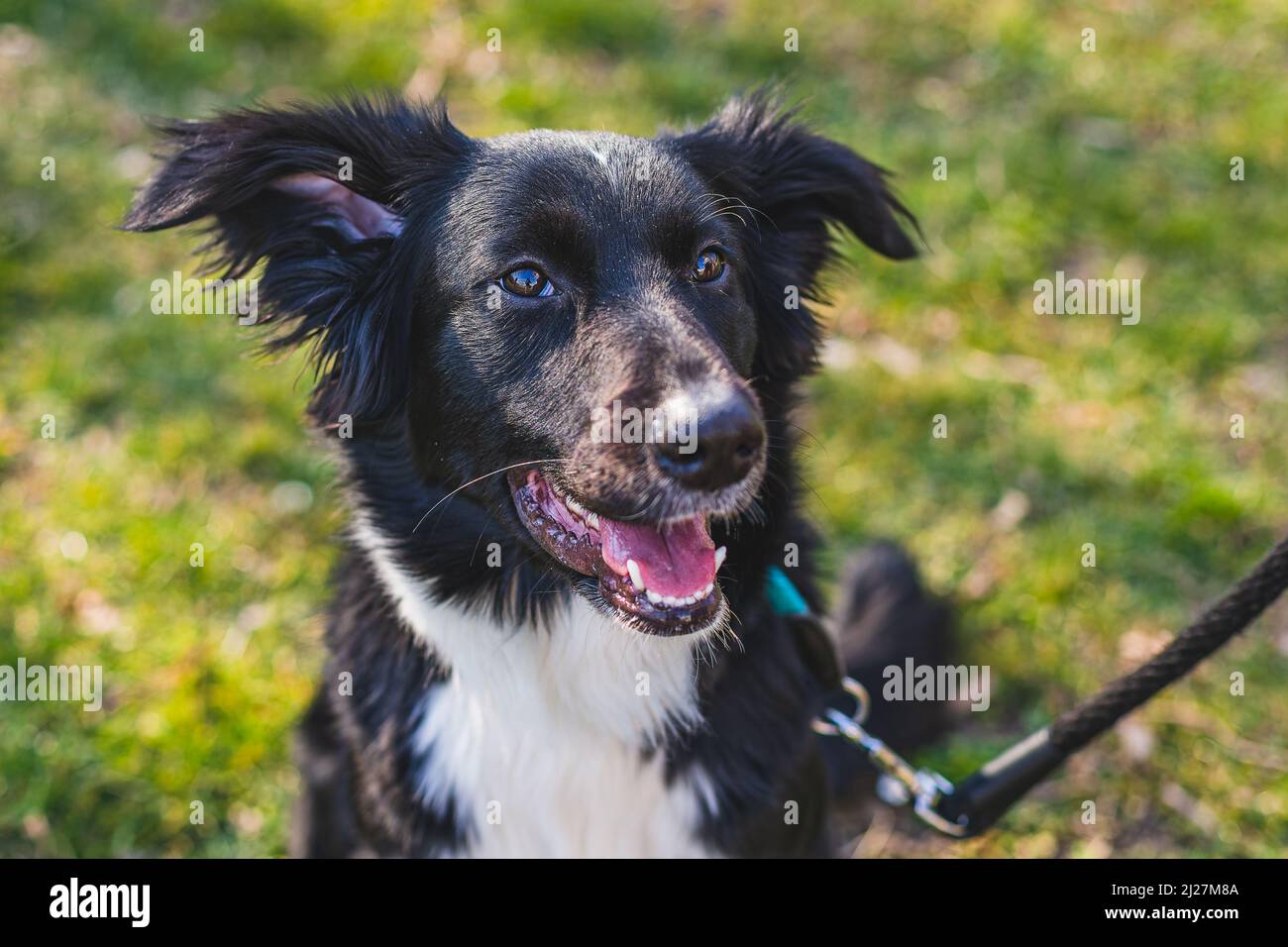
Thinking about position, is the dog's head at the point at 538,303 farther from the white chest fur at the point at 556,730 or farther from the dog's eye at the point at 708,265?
the white chest fur at the point at 556,730

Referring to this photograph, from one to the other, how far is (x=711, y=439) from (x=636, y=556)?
0.38 meters

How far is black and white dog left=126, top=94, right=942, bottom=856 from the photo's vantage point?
7.91ft

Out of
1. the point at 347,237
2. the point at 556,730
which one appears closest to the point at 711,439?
the point at 556,730

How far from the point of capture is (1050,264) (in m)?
5.12

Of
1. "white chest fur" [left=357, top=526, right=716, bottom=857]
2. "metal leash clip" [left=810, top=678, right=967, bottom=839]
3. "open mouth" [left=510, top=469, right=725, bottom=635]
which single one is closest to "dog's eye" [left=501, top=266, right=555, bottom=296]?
"open mouth" [left=510, top=469, right=725, bottom=635]

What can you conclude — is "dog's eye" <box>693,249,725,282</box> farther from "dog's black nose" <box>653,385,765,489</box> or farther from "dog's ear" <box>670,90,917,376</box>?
"dog's black nose" <box>653,385,765,489</box>

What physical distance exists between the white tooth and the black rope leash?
0.80 metres

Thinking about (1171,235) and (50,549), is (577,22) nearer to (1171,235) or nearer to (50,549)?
(1171,235)

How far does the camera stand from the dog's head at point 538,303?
2305 millimetres

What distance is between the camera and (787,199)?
9.36 ft

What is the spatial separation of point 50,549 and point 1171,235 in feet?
15.0

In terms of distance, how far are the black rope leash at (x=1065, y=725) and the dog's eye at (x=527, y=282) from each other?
1.23 m

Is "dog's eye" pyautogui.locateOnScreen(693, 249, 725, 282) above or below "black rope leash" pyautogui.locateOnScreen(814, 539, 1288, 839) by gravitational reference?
above
